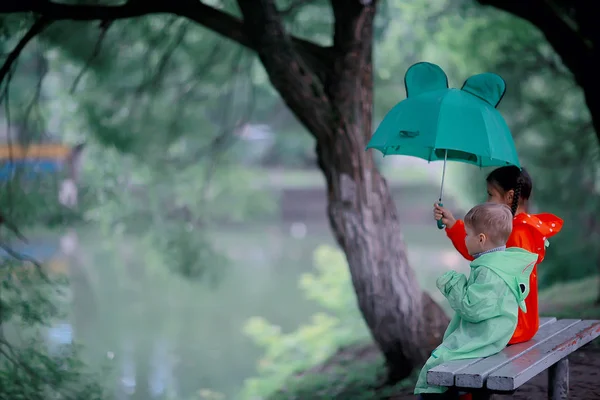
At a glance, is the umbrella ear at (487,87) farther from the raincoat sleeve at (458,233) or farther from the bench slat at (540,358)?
the bench slat at (540,358)

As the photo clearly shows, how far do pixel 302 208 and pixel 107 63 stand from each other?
1898 cm

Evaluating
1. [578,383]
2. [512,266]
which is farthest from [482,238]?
[578,383]

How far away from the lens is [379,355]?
721 cm

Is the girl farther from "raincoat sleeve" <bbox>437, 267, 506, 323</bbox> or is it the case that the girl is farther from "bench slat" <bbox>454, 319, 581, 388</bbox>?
"raincoat sleeve" <bbox>437, 267, 506, 323</bbox>

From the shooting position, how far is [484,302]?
9.64ft

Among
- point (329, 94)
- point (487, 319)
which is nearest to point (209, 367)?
point (329, 94)

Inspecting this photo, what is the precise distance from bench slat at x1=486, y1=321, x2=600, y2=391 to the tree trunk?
5.00ft

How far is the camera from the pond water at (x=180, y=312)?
1079 centimetres

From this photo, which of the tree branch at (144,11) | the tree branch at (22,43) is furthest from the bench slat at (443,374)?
the tree branch at (22,43)

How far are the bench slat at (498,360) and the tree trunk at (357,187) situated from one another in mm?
1509

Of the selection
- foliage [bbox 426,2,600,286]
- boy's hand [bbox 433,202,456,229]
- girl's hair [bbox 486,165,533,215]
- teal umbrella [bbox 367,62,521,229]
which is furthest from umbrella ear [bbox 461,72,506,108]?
foliage [bbox 426,2,600,286]

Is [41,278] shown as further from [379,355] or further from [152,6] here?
[379,355]

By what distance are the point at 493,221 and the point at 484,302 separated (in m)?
0.32

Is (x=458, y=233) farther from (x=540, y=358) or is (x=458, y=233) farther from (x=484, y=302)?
(x=540, y=358)
